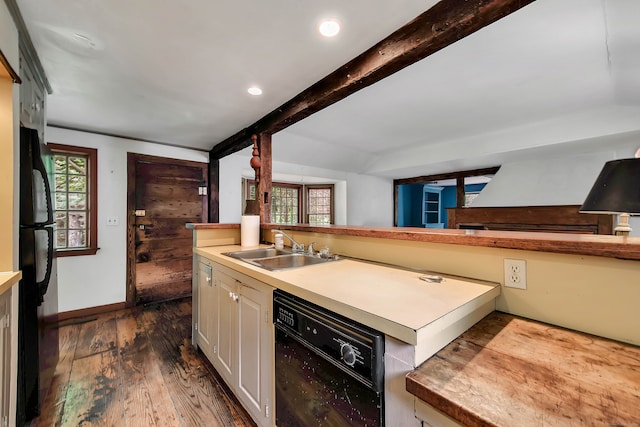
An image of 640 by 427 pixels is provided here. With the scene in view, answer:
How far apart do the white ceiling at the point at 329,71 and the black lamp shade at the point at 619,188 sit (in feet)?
2.76

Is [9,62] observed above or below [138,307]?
above

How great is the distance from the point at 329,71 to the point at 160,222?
2.95 m

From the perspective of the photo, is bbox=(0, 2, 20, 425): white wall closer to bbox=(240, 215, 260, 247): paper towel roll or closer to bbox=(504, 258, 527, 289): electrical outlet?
bbox=(240, 215, 260, 247): paper towel roll

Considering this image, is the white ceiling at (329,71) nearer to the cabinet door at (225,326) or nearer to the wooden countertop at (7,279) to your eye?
the wooden countertop at (7,279)

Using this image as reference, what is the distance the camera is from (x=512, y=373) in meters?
0.66

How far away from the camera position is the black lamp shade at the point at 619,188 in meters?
1.14

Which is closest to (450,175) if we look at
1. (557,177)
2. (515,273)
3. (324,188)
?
(557,177)

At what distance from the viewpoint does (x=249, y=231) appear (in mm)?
2375

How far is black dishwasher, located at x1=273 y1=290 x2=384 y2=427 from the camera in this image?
78cm

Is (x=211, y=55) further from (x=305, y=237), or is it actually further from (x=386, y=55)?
(x=305, y=237)

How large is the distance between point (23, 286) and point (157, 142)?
2569 mm

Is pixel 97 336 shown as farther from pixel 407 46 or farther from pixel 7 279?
pixel 407 46

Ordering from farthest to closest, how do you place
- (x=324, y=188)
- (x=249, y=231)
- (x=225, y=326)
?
1. (x=324, y=188)
2. (x=249, y=231)
3. (x=225, y=326)

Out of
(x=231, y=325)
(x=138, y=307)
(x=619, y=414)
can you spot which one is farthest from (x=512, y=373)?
(x=138, y=307)
